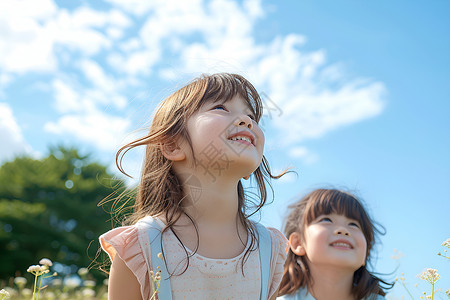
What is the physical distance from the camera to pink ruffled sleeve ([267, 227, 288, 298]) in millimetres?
2752

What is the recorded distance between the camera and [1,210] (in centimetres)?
2295

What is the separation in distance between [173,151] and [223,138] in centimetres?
36

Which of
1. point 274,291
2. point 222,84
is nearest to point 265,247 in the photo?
point 274,291

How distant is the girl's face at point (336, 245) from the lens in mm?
3748

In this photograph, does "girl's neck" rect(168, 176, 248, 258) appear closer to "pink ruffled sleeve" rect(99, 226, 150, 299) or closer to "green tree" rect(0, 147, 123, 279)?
"pink ruffled sleeve" rect(99, 226, 150, 299)

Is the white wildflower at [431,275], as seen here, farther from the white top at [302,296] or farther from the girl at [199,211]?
the white top at [302,296]

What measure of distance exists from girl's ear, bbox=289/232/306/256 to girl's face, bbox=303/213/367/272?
0.12 metres

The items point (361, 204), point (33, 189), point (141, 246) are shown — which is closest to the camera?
point (141, 246)

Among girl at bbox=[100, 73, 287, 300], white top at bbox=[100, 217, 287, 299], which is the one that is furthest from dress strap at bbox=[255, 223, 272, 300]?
white top at bbox=[100, 217, 287, 299]

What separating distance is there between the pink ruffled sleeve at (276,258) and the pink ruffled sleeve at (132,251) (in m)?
0.80

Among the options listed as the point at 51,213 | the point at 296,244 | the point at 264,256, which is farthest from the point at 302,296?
the point at 51,213

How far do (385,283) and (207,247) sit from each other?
2.49 meters

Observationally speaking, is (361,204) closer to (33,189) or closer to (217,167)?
(217,167)

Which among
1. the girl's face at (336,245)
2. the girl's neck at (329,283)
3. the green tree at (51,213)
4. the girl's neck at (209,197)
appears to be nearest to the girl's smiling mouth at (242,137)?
the girl's neck at (209,197)
